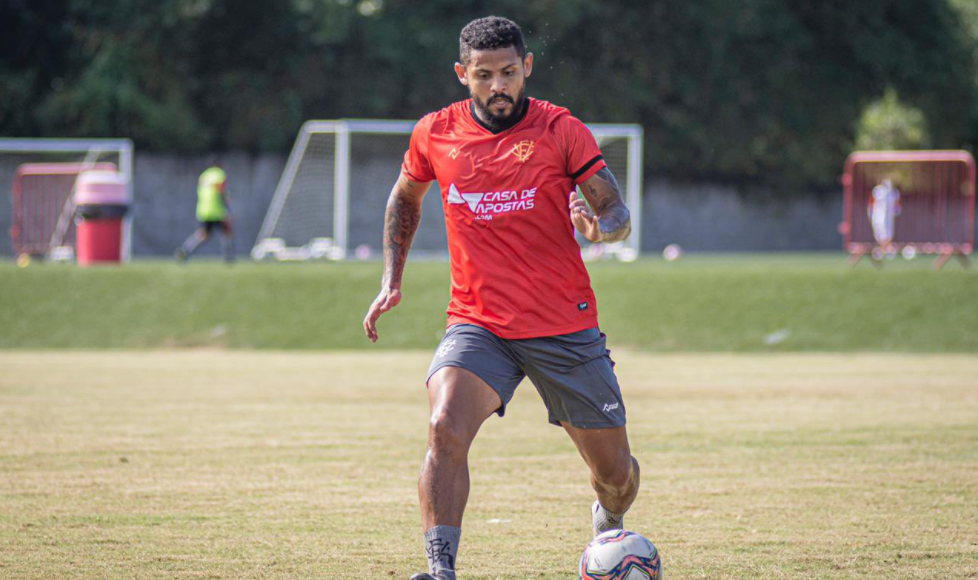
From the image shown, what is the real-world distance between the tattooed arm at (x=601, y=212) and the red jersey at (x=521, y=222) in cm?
6

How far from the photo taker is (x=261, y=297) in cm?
2181

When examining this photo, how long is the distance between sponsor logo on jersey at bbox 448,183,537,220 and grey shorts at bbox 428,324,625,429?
0.51 metres

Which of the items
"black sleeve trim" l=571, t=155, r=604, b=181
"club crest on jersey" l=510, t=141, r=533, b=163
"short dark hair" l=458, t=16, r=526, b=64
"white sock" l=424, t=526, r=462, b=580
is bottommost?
"white sock" l=424, t=526, r=462, b=580

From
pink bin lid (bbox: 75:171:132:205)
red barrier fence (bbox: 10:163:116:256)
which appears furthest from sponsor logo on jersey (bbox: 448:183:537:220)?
red barrier fence (bbox: 10:163:116:256)

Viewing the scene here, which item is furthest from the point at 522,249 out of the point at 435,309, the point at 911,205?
the point at 911,205

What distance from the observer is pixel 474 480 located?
855 centimetres

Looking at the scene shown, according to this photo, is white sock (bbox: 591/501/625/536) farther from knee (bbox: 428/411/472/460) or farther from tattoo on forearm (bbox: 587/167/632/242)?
tattoo on forearm (bbox: 587/167/632/242)

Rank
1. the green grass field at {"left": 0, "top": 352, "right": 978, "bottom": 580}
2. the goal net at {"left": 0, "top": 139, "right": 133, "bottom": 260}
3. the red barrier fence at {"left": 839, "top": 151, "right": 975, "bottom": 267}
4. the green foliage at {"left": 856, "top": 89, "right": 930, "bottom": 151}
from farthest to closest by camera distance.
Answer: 1. the green foliage at {"left": 856, "top": 89, "right": 930, "bottom": 151}
2. the goal net at {"left": 0, "top": 139, "right": 133, "bottom": 260}
3. the red barrier fence at {"left": 839, "top": 151, "right": 975, "bottom": 267}
4. the green grass field at {"left": 0, "top": 352, "right": 978, "bottom": 580}

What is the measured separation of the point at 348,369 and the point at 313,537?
10.5 metres

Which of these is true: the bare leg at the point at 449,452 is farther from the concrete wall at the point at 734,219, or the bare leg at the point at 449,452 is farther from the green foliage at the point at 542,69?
the concrete wall at the point at 734,219

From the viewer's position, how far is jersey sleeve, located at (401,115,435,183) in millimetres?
5859

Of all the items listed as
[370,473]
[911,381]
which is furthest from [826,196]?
[370,473]

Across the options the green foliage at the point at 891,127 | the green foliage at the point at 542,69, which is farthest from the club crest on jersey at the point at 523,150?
the green foliage at the point at 891,127

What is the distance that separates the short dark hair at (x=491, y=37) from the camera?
5.56 meters
